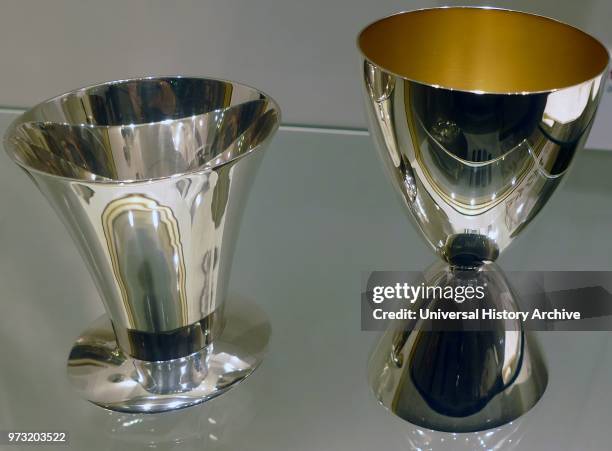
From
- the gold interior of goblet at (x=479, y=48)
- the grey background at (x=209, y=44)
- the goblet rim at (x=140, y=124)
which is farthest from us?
the grey background at (x=209, y=44)

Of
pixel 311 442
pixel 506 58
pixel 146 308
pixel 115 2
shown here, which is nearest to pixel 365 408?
pixel 311 442

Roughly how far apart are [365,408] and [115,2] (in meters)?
0.42

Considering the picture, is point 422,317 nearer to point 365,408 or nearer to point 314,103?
point 365,408

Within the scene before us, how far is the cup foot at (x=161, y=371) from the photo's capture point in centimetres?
42

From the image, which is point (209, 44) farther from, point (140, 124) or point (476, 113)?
point (476, 113)

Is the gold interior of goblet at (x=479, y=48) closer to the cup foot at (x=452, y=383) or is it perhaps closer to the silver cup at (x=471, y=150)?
the silver cup at (x=471, y=150)

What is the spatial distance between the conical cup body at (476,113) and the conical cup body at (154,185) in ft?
0.27

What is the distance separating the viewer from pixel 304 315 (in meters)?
0.50

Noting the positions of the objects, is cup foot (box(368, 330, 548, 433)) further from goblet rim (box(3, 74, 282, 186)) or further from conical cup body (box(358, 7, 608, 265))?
goblet rim (box(3, 74, 282, 186))

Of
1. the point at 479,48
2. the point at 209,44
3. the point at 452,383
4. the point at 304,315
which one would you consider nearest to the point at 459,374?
the point at 452,383

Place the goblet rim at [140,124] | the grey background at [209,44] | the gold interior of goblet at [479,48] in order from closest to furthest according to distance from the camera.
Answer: the goblet rim at [140,124] < the gold interior of goblet at [479,48] < the grey background at [209,44]

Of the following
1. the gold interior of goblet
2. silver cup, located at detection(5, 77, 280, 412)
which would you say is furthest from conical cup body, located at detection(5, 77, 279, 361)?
the gold interior of goblet

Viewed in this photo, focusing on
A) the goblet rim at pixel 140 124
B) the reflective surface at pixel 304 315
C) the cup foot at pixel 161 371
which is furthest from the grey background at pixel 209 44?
the cup foot at pixel 161 371

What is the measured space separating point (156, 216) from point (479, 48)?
0.27 metres
